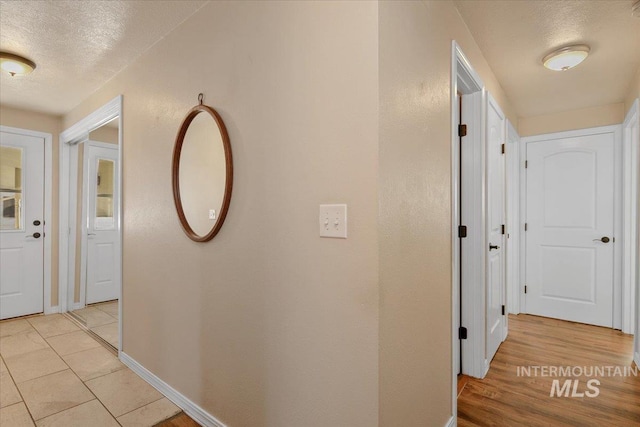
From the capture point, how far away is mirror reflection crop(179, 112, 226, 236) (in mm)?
1700

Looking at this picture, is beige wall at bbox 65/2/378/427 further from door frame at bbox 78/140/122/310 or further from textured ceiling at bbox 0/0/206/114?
door frame at bbox 78/140/122/310

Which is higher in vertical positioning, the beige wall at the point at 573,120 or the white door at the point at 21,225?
the beige wall at the point at 573,120

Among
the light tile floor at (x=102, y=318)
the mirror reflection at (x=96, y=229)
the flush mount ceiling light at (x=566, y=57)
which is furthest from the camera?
the mirror reflection at (x=96, y=229)

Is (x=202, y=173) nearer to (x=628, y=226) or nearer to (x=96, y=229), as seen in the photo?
(x=96, y=229)

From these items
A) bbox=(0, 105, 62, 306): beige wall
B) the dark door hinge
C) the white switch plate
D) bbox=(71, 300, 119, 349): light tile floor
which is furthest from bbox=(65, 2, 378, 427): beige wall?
bbox=(0, 105, 62, 306): beige wall

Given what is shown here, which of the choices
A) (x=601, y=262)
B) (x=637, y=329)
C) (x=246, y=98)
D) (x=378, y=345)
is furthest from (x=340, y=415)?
(x=601, y=262)

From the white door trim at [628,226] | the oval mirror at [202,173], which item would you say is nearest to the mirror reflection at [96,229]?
the oval mirror at [202,173]

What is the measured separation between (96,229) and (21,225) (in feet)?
2.67

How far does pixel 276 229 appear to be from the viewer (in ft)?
4.52

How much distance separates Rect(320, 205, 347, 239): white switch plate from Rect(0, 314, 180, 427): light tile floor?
5.17 ft

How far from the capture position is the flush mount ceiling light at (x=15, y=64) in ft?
7.53

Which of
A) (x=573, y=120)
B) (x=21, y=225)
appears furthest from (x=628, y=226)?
(x=21, y=225)

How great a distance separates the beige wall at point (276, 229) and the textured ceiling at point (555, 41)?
1.16 meters

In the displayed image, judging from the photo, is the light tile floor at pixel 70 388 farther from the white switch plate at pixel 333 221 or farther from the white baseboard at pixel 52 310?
the white switch plate at pixel 333 221
